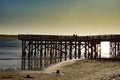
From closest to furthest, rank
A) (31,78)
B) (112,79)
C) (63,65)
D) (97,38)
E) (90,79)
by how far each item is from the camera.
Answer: (112,79), (90,79), (31,78), (63,65), (97,38)

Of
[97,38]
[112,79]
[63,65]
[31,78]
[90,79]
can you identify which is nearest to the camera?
[112,79]

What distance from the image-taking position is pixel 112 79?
21547 millimetres

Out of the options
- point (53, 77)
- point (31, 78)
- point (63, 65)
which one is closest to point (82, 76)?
point (53, 77)

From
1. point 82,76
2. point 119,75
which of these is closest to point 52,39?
point 82,76

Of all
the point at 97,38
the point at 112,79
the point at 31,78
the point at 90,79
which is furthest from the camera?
the point at 97,38

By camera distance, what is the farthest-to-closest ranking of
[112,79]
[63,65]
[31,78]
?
[63,65] → [31,78] → [112,79]

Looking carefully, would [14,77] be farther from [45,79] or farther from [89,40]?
[89,40]

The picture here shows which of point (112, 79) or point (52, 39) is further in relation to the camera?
point (52, 39)

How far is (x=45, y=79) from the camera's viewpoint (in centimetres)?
2425

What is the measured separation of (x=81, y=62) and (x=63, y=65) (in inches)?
94.1

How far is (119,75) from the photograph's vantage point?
73.7 ft

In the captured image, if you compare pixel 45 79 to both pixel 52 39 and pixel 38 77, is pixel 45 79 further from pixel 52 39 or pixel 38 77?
pixel 52 39

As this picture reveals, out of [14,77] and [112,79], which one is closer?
[112,79]

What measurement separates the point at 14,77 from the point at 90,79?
5.59m
